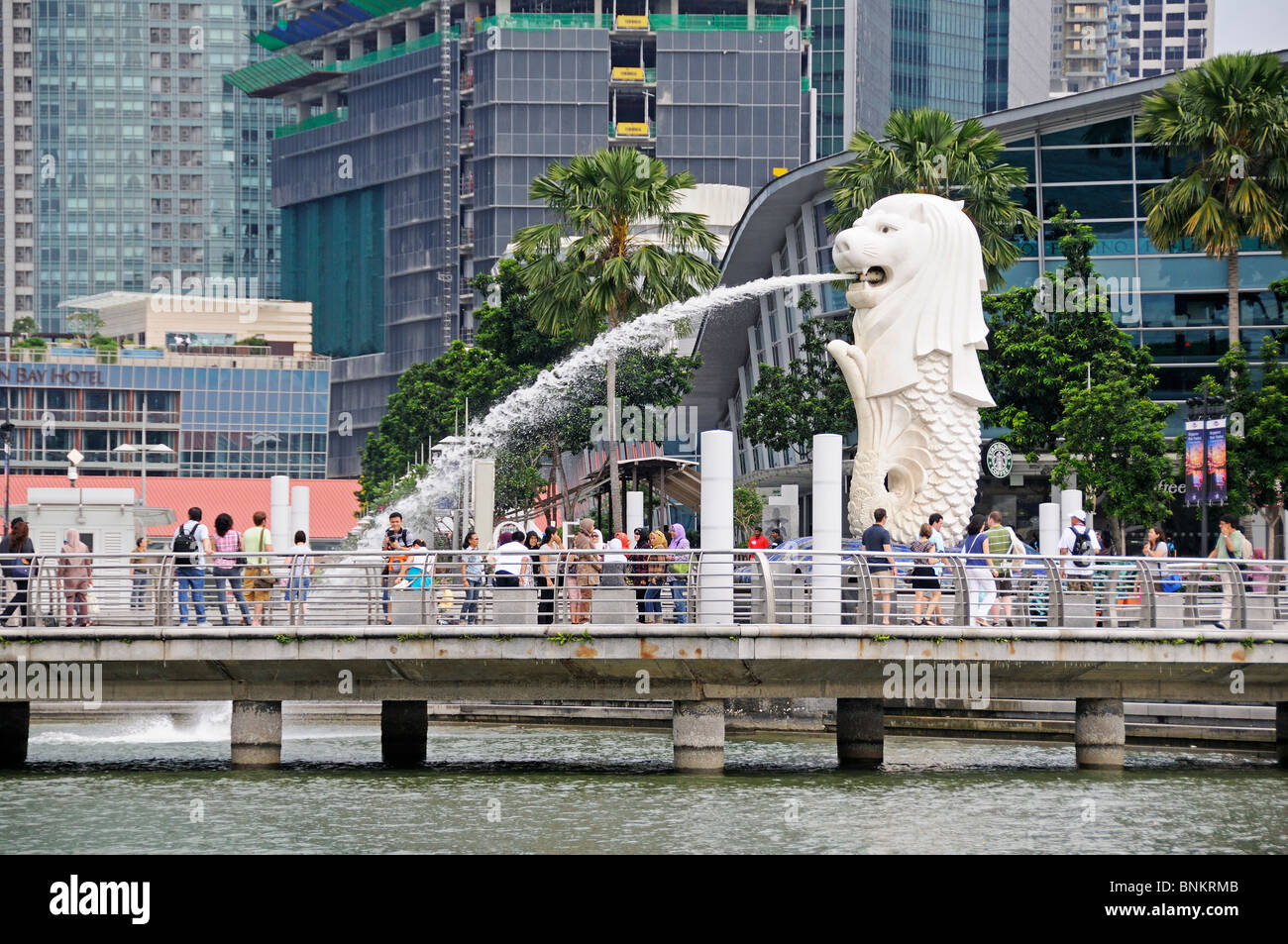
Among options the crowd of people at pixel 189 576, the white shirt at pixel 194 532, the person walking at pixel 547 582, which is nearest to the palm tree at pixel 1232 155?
the person walking at pixel 547 582

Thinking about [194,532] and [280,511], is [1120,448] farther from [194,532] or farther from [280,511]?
[194,532]

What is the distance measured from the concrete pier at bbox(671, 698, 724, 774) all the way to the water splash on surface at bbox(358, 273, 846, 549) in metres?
17.5

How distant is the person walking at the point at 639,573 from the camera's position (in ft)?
84.6

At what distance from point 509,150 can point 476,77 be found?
704 cm

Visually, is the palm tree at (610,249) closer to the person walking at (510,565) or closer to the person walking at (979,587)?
the person walking at (510,565)

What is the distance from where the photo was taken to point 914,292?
35344mm

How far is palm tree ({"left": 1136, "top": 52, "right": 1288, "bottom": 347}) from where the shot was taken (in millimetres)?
Answer: 43438

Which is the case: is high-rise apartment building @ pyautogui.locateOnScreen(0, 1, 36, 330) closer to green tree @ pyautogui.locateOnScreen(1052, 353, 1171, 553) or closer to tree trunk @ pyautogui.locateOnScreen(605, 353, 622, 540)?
tree trunk @ pyautogui.locateOnScreen(605, 353, 622, 540)

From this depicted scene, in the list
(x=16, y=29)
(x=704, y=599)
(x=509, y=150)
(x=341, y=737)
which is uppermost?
(x=16, y=29)

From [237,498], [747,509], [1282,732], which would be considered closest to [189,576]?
[1282,732]

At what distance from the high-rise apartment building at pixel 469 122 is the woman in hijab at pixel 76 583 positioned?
4422 inches
